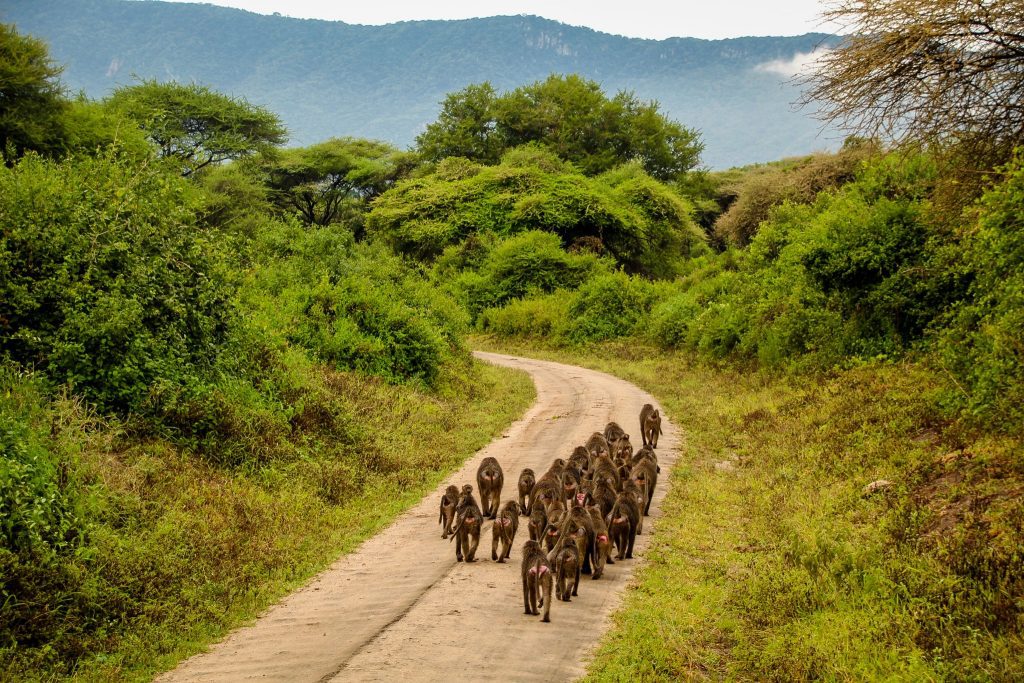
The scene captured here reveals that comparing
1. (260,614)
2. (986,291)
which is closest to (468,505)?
(260,614)

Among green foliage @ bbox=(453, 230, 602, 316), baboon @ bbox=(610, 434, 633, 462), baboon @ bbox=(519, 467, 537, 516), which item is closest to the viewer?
baboon @ bbox=(519, 467, 537, 516)

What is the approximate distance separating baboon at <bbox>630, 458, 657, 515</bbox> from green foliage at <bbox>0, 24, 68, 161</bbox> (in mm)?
18676

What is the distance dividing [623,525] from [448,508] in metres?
2.37

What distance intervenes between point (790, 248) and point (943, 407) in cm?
1123

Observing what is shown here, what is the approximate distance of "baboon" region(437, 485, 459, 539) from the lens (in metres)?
11.3

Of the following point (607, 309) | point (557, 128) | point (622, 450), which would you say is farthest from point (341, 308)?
point (557, 128)

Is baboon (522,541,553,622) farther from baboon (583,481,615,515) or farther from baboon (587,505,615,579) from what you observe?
baboon (583,481,615,515)

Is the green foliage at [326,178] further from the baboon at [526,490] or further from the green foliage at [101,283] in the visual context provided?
the baboon at [526,490]

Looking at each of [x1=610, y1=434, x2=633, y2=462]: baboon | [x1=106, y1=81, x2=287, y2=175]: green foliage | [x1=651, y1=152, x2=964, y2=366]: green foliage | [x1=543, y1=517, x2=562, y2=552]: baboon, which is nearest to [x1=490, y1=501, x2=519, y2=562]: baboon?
[x1=543, y1=517, x2=562, y2=552]: baboon

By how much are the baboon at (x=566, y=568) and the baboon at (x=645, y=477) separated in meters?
2.88

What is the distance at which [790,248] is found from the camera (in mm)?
23562

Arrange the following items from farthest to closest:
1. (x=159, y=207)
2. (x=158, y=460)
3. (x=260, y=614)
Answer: (x=159, y=207) → (x=158, y=460) → (x=260, y=614)

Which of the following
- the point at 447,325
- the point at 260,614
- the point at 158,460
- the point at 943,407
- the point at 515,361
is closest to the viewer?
the point at 260,614

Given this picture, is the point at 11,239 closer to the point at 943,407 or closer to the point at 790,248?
the point at 943,407
